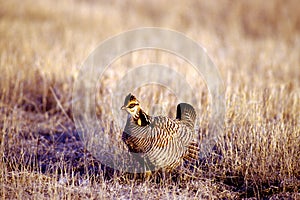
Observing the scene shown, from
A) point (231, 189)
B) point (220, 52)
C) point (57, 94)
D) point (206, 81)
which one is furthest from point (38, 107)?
point (220, 52)

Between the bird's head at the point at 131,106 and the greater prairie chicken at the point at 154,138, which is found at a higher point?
the bird's head at the point at 131,106

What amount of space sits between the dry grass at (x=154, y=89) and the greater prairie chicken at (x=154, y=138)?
0.83 feet

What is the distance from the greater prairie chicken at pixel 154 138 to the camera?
354cm

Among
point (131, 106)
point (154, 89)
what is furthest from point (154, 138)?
point (154, 89)

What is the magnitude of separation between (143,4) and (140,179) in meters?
8.47

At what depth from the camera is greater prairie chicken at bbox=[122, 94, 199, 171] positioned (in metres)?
3.54

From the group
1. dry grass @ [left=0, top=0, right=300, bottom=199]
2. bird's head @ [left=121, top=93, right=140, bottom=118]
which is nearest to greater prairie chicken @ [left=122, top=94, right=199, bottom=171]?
bird's head @ [left=121, top=93, right=140, bottom=118]

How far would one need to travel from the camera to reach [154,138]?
358 centimetres

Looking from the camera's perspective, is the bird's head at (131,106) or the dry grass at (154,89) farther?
the dry grass at (154,89)

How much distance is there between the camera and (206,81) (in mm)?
6262

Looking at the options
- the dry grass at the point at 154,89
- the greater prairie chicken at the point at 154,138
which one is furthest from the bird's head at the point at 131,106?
the dry grass at the point at 154,89

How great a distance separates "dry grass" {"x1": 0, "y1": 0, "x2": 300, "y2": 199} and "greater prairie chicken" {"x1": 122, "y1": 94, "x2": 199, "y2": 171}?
0.25 meters

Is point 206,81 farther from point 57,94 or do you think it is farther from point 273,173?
point 273,173

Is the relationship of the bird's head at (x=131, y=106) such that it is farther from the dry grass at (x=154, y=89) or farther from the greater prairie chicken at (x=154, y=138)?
the dry grass at (x=154, y=89)
